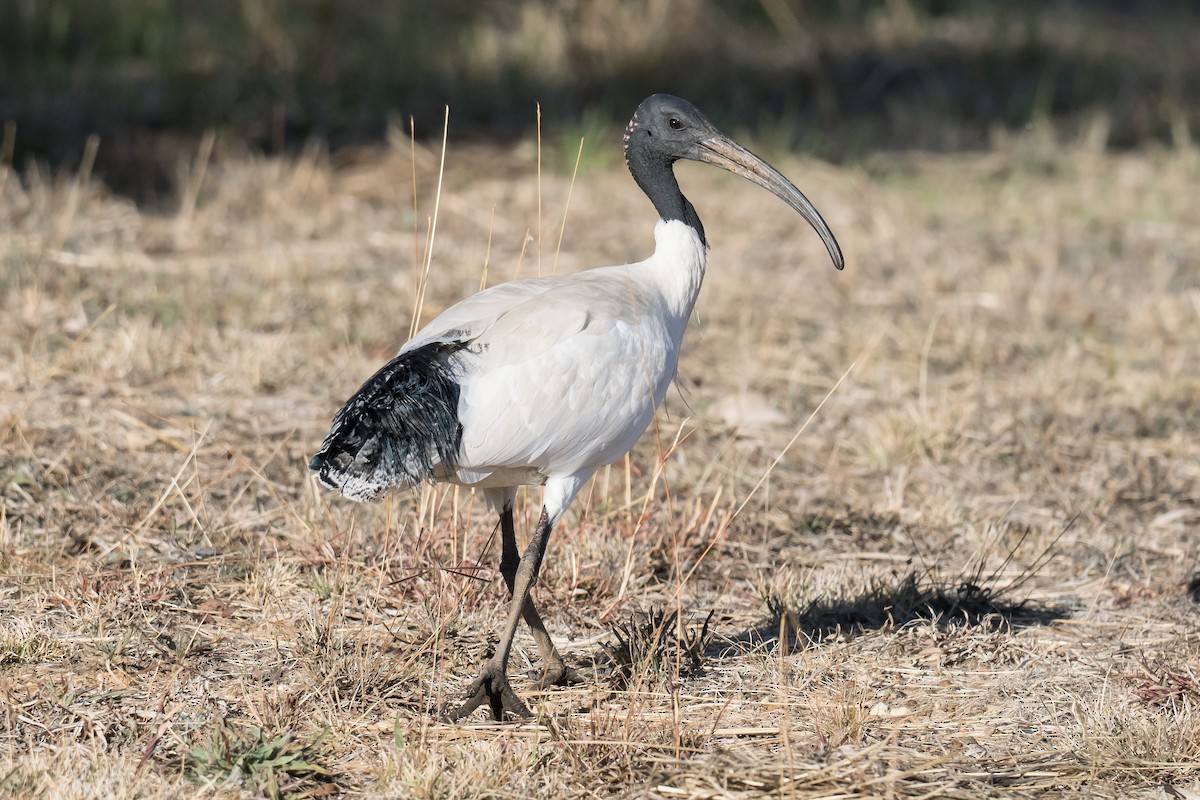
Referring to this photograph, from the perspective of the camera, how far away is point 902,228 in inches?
347

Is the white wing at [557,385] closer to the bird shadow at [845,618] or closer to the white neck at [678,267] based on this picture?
the white neck at [678,267]

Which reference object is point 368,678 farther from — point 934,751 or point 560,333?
point 934,751

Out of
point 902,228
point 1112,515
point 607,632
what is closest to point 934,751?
point 607,632

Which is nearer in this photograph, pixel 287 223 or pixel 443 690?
pixel 443 690

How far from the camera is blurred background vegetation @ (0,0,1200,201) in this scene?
9844 mm

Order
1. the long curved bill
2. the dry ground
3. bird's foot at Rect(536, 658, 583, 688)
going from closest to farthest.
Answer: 1. the dry ground
2. bird's foot at Rect(536, 658, 583, 688)
3. the long curved bill

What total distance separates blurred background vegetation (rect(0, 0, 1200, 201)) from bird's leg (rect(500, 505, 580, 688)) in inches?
213

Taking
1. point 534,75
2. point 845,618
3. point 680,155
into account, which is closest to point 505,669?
point 845,618

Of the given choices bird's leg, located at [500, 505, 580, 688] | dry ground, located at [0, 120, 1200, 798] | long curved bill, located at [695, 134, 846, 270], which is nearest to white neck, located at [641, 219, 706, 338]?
long curved bill, located at [695, 134, 846, 270]

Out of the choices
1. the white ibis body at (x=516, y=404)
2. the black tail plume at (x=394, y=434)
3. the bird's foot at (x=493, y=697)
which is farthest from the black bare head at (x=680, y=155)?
the bird's foot at (x=493, y=697)

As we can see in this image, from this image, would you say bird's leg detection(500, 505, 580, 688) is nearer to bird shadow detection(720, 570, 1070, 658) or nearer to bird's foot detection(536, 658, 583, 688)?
bird's foot detection(536, 658, 583, 688)

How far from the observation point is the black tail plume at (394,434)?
11.8ft

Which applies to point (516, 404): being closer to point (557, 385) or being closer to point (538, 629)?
point (557, 385)

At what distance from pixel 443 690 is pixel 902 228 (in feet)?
18.3
